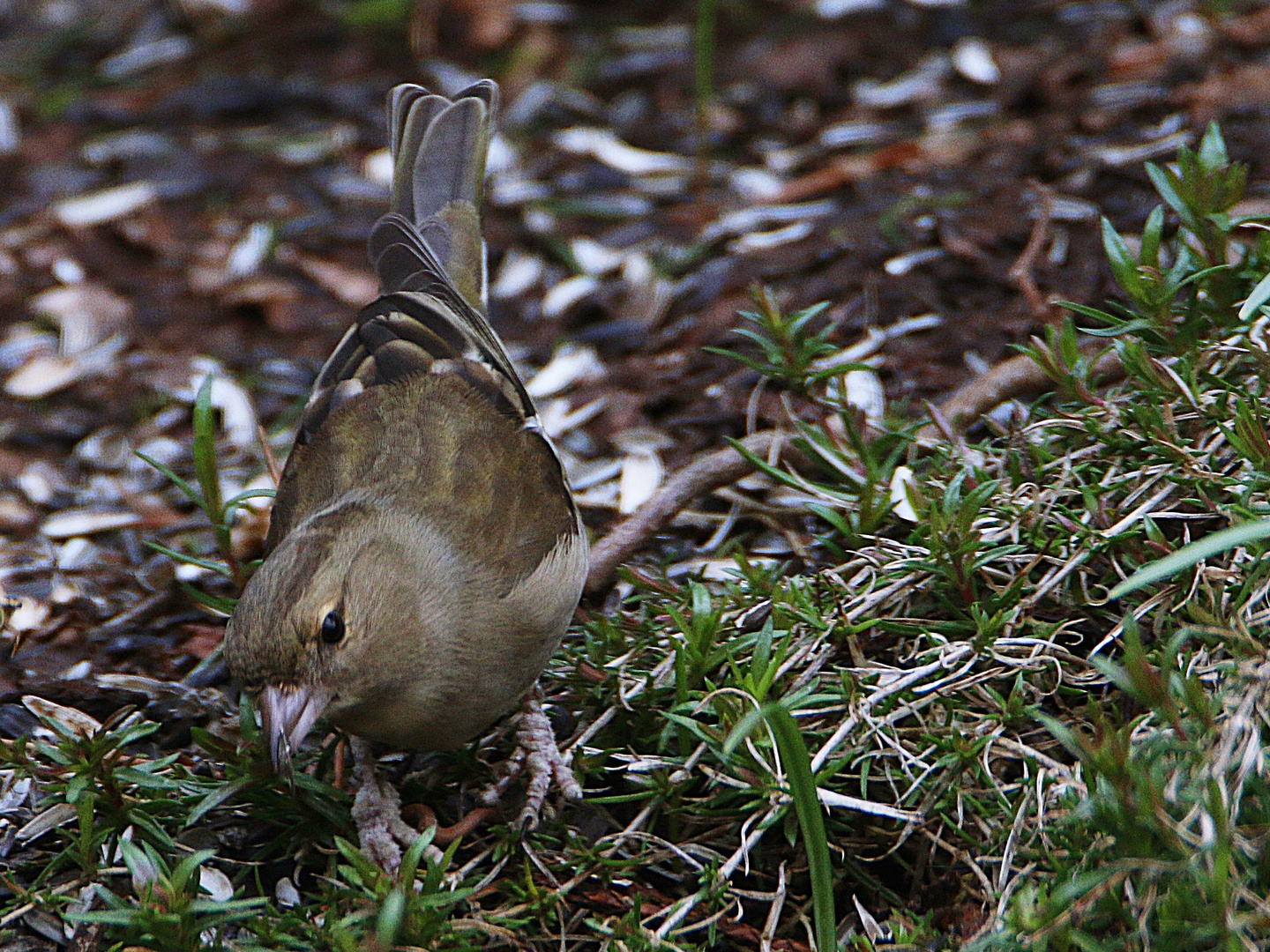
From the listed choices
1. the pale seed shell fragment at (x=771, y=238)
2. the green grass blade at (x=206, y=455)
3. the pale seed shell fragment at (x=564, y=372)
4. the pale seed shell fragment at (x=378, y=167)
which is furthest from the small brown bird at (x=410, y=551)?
the pale seed shell fragment at (x=378, y=167)

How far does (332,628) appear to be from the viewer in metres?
3.54

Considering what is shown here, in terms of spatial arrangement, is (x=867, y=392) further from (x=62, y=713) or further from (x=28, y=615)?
(x=28, y=615)

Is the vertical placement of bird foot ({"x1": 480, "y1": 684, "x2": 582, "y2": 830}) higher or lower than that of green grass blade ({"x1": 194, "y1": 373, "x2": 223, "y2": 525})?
lower

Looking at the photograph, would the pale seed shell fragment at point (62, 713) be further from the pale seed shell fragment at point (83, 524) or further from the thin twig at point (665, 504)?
the thin twig at point (665, 504)

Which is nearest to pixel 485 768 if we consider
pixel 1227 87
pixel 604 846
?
pixel 604 846

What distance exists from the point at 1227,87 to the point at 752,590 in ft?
12.1

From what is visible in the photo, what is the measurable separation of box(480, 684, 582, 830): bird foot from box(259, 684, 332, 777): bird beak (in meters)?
0.60

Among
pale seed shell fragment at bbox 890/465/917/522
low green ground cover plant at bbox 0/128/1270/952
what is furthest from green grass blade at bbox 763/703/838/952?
pale seed shell fragment at bbox 890/465/917/522

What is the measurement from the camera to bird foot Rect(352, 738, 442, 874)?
3.54 m

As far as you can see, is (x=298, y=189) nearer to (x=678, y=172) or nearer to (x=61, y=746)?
(x=678, y=172)

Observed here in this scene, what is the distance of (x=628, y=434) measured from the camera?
525 centimetres

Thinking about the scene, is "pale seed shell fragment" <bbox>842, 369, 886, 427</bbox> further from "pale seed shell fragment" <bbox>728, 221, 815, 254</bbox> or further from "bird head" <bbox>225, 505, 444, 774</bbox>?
"bird head" <bbox>225, 505, 444, 774</bbox>

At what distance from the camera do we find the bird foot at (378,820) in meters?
3.54

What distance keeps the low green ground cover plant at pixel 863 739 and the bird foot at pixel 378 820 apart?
0.26ft
